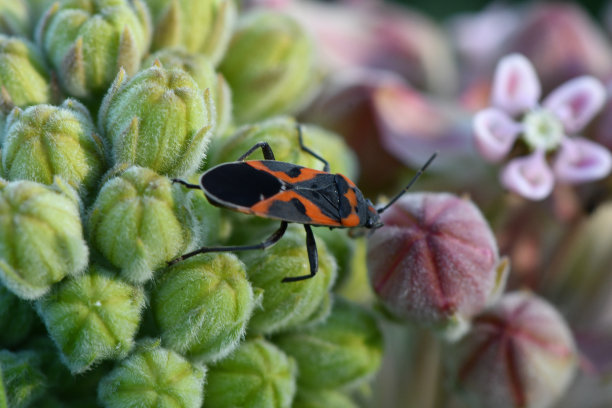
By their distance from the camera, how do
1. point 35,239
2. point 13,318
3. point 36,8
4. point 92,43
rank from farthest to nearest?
point 36,8 < point 92,43 < point 13,318 < point 35,239

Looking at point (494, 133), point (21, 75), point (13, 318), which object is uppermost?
point (494, 133)

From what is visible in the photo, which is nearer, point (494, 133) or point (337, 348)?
point (337, 348)

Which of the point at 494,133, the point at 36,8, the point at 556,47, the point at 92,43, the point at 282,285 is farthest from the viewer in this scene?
the point at 556,47

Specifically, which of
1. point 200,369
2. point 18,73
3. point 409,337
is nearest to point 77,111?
point 18,73

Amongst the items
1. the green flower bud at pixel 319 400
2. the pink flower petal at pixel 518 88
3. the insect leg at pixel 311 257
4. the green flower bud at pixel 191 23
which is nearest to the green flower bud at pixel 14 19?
the green flower bud at pixel 191 23

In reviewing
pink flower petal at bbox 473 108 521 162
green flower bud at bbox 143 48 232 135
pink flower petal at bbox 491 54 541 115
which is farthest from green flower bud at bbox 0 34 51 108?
pink flower petal at bbox 491 54 541 115

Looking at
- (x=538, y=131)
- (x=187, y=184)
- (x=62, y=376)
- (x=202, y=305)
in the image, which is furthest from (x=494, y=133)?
(x=62, y=376)

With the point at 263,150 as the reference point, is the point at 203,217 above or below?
below

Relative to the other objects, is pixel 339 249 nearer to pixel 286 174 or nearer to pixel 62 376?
pixel 286 174
